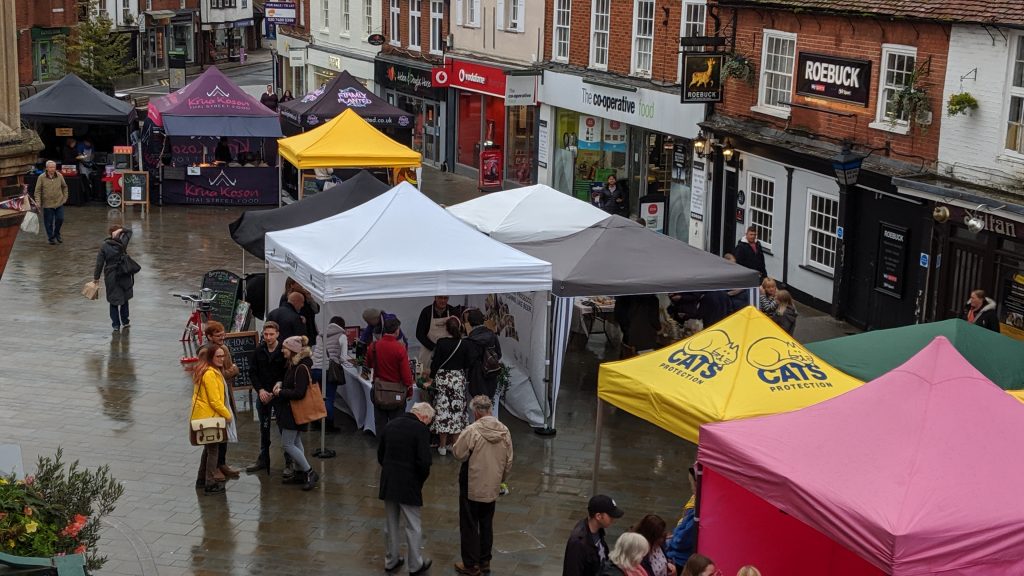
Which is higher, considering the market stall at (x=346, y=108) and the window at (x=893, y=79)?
the window at (x=893, y=79)

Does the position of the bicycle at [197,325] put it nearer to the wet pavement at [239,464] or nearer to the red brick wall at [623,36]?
the wet pavement at [239,464]

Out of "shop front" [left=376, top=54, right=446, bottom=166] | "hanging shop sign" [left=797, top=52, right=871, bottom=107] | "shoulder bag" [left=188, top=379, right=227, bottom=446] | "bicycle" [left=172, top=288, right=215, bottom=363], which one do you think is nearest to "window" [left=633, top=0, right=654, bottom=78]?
"hanging shop sign" [left=797, top=52, right=871, bottom=107]

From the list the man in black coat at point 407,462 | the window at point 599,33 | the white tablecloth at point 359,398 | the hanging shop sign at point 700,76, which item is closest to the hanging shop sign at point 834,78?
the hanging shop sign at point 700,76

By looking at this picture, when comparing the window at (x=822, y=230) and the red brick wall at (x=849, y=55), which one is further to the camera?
the window at (x=822, y=230)

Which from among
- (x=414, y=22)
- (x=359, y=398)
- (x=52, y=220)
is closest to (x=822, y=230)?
(x=359, y=398)

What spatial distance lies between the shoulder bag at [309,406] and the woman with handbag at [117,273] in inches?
259

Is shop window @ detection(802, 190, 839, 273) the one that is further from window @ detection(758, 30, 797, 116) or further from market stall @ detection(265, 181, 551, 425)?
market stall @ detection(265, 181, 551, 425)

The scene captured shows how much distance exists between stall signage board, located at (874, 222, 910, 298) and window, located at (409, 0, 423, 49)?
818 inches

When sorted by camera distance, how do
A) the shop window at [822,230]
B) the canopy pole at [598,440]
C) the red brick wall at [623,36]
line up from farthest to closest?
the red brick wall at [623,36]
the shop window at [822,230]
the canopy pole at [598,440]

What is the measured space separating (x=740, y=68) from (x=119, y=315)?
10.8 metres

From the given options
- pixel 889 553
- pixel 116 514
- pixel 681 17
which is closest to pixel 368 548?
pixel 116 514

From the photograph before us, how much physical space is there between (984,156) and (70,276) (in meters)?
14.5

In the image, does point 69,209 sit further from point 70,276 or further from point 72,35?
point 72,35

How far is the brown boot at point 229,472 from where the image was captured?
41.4 ft
